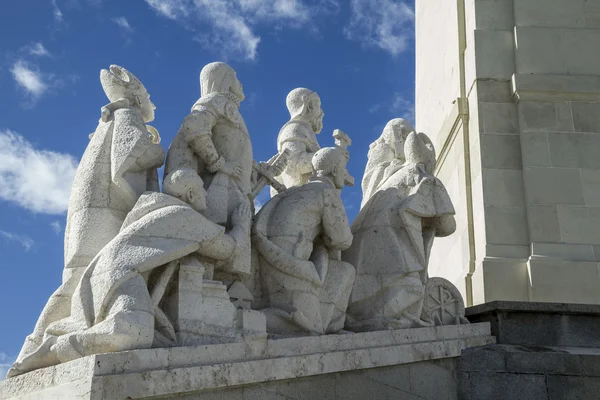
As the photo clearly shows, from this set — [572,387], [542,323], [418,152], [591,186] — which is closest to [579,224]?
[591,186]

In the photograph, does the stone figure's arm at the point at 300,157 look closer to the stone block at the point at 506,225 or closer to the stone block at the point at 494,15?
the stone block at the point at 506,225

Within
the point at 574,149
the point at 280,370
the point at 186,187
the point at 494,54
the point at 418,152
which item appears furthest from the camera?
the point at 494,54

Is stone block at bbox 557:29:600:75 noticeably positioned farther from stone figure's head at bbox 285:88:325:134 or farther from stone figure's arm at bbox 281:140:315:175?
stone figure's arm at bbox 281:140:315:175

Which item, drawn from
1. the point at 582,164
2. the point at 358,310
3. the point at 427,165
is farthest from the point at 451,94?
the point at 358,310

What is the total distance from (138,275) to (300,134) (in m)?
3.70

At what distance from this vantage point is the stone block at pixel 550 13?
1212 cm

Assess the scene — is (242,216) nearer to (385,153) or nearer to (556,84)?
(385,153)

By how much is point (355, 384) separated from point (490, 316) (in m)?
1.98

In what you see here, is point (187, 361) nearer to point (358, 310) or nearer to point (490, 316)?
point (358, 310)

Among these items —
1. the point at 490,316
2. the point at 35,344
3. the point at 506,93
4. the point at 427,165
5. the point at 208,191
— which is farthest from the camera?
the point at 506,93

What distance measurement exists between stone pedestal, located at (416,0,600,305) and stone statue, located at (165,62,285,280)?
11.0 feet

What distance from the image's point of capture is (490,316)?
9.43 meters

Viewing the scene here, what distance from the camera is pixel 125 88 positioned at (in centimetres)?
903

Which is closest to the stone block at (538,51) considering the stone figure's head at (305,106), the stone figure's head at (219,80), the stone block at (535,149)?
the stone block at (535,149)
